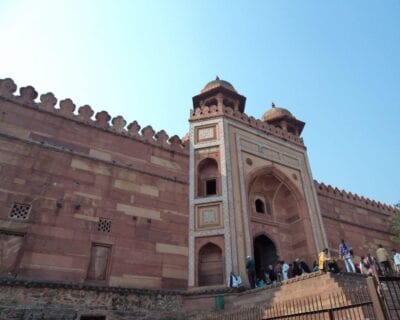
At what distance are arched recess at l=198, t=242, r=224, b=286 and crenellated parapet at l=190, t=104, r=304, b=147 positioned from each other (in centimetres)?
471

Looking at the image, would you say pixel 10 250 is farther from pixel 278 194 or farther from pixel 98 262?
pixel 278 194

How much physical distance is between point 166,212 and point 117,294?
2.65 meters

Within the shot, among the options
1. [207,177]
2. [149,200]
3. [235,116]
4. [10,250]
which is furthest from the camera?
[235,116]

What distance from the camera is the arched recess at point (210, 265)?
29.8 feet

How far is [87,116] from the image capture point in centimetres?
1005

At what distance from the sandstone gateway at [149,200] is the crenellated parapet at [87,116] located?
4cm

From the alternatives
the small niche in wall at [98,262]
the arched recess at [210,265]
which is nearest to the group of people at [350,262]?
the arched recess at [210,265]

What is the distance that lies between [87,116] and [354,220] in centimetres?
1107

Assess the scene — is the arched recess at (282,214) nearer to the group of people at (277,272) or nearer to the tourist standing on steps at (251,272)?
the group of people at (277,272)

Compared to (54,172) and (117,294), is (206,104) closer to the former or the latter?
(54,172)

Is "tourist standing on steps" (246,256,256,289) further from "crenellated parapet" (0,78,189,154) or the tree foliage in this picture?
the tree foliage

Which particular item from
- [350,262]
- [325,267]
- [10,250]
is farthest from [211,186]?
[10,250]

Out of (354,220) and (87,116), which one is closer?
(87,116)

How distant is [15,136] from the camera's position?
846 centimetres
